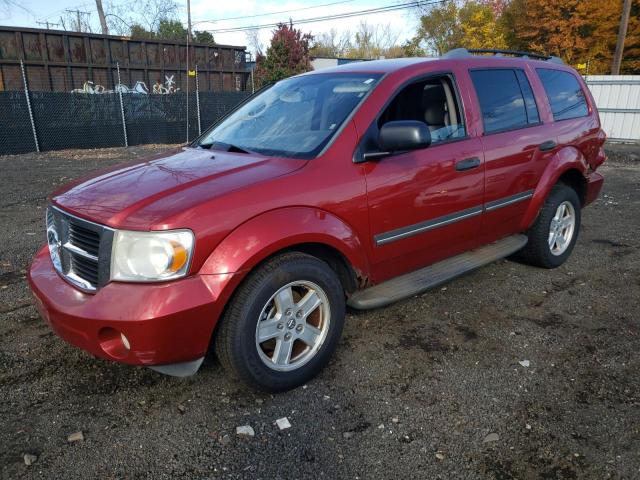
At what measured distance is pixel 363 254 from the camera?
3117 mm

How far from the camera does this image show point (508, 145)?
13.0ft

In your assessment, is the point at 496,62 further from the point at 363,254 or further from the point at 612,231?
the point at 612,231

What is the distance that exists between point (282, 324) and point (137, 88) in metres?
15.9

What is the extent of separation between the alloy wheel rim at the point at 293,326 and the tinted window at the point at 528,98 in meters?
2.63

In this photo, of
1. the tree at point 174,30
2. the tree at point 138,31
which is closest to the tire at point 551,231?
the tree at point 138,31

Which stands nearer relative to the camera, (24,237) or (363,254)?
(363,254)

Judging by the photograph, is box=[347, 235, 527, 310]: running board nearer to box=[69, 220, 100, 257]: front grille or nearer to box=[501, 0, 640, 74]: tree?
box=[69, 220, 100, 257]: front grille

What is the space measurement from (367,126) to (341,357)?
4.87ft

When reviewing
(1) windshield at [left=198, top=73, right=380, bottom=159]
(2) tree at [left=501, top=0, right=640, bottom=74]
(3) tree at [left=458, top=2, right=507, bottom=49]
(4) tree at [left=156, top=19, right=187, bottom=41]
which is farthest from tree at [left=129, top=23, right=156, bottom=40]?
(1) windshield at [left=198, top=73, right=380, bottom=159]

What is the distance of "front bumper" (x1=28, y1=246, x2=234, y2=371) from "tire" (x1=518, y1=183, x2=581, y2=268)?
3.21 meters

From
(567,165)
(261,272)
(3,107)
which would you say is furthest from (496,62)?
(3,107)

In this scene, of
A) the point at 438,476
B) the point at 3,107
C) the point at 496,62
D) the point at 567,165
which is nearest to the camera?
the point at 438,476

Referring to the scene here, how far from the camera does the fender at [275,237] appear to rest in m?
2.50

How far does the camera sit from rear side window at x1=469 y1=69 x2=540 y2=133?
3.89m
